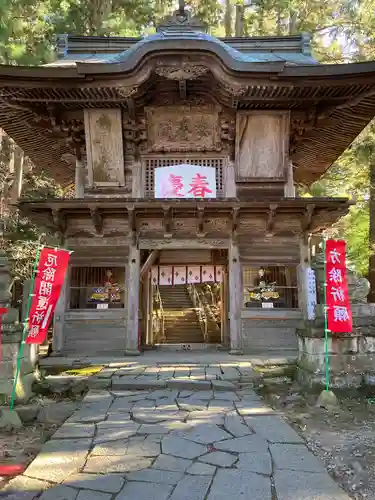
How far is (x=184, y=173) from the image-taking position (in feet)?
34.1

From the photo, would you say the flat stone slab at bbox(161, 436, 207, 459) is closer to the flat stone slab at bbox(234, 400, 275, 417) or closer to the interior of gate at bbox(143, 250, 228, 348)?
the flat stone slab at bbox(234, 400, 275, 417)

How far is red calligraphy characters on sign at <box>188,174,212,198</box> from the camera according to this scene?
33.6 feet

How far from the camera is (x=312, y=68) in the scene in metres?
8.84

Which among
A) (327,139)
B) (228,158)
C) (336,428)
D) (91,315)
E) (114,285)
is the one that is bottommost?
(336,428)

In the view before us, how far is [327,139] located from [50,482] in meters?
11.3

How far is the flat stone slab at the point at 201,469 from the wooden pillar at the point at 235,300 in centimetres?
593

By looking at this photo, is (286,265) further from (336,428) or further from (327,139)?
(336,428)

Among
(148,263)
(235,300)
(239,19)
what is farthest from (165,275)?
(239,19)

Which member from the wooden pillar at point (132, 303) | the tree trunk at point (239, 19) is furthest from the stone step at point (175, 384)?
the tree trunk at point (239, 19)

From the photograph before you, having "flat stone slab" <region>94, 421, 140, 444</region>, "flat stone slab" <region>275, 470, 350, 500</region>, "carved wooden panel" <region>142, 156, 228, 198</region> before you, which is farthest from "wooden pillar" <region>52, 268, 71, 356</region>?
"flat stone slab" <region>275, 470, 350, 500</region>

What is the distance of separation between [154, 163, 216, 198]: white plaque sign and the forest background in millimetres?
6301

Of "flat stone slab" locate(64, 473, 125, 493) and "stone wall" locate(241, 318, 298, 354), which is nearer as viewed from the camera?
"flat stone slab" locate(64, 473, 125, 493)

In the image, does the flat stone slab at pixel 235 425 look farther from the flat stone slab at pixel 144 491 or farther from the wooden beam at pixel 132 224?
the wooden beam at pixel 132 224

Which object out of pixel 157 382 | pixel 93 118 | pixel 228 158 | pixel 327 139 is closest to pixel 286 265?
pixel 228 158
